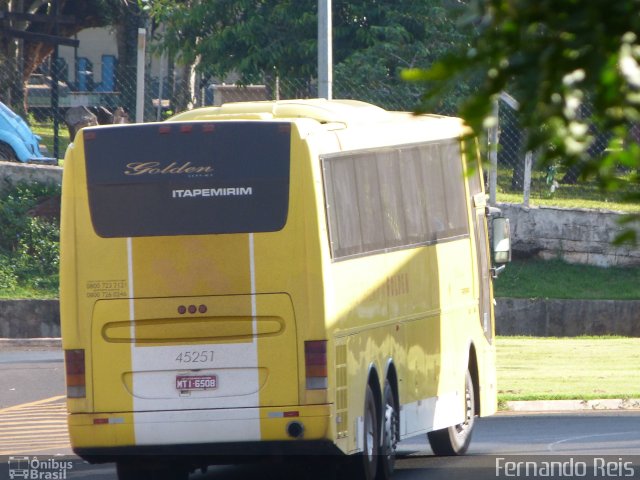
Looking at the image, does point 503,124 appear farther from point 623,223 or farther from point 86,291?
point 623,223

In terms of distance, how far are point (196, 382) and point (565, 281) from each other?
1594 cm

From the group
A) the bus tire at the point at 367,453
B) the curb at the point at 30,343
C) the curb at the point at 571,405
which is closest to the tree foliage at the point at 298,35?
the curb at the point at 30,343

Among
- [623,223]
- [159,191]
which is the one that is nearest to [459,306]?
[159,191]

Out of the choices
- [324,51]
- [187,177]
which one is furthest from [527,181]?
[187,177]

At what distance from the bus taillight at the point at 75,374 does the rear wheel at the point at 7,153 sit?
19.0 m

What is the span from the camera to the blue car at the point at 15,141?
93.7 feet

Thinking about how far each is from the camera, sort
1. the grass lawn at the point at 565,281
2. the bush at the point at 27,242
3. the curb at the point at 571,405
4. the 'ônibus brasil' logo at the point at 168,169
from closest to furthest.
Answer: the 'ônibus brasil' logo at the point at 168,169, the curb at the point at 571,405, the grass lawn at the point at 565,281, the bush at the point at 27,242

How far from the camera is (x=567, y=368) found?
64.9 ft

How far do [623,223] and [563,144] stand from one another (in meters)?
0.24

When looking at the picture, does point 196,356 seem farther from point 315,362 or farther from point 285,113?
point 285,113

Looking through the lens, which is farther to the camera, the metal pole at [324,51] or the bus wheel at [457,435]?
the metal pole at [324,51]

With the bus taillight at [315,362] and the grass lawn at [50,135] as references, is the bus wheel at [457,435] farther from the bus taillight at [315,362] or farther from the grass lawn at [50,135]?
the grass lawn at [50,135]

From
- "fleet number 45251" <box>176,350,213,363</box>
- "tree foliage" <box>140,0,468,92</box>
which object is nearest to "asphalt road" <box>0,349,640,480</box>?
"fleet number 45251" <box>176,350,213,363</box>

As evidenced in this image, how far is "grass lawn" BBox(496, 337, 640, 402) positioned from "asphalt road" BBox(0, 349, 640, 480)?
1.11m
